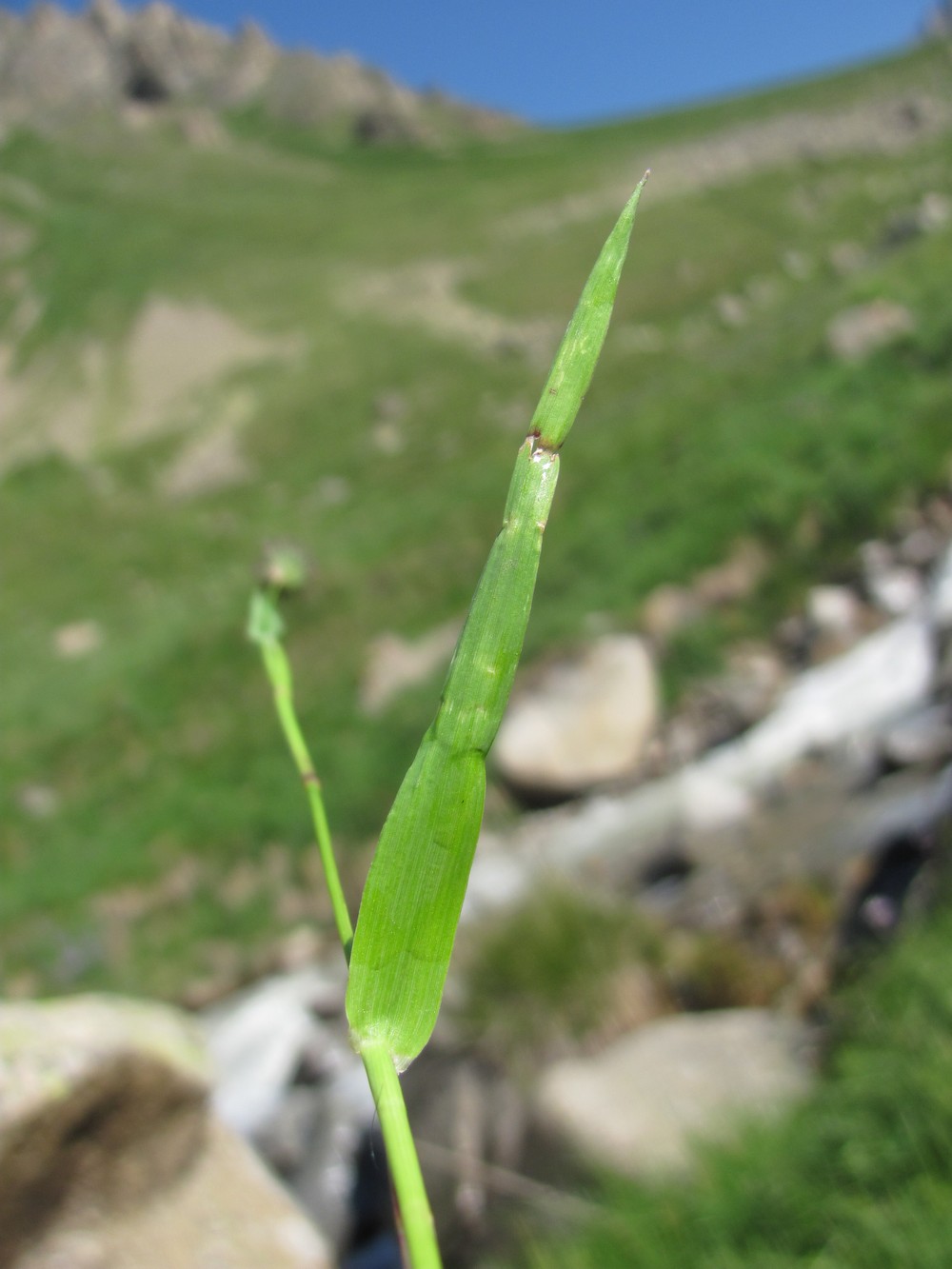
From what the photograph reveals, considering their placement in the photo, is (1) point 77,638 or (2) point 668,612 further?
(1) point 77,638

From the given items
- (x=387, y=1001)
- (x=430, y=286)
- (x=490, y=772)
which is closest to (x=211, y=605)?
(x=490, y=772)

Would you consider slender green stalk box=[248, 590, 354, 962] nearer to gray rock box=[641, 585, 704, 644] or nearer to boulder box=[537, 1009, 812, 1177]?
boulder box=[537, 1009, 812, 1177]

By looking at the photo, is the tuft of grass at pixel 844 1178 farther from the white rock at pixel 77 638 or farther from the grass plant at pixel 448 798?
the white rock at pixel 77 638

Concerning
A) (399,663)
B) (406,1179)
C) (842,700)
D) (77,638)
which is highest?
(77,638)

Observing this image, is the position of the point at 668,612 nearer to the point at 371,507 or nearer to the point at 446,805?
the point at 446,805

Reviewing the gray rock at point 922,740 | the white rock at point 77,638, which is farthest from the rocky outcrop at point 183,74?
the gray rock at point 922,740

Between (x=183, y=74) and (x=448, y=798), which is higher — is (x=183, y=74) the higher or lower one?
the higher one

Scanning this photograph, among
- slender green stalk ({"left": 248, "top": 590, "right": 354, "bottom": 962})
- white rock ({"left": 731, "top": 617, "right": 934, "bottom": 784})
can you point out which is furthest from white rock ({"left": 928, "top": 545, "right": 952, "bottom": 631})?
slender green stalk ({"left": 248, "top": 590, "right": 354, "bottom": 962})

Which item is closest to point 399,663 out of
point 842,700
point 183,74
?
point 842,700
